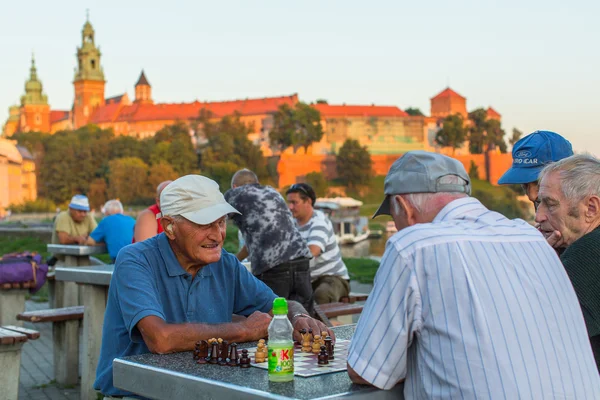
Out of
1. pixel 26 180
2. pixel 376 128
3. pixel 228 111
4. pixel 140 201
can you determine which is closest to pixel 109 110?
pixel 228 111

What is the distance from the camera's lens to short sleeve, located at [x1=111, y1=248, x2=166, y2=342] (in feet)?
8.52

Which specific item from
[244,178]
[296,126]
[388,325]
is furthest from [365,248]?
[388,325]

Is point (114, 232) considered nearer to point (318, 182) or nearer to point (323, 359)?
point (323, 359)

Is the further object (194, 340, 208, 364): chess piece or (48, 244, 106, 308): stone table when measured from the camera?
(48, 244, 106, 308): stone table

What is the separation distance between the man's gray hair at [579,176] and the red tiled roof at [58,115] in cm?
12200

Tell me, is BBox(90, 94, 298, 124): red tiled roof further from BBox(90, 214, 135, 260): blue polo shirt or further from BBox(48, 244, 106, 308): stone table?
BBox(90, 214, 135, 260): blue polo shirt

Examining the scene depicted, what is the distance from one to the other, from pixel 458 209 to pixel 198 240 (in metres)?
1.03

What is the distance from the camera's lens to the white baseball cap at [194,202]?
2783 mm

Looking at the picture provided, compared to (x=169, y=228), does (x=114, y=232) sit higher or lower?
lower

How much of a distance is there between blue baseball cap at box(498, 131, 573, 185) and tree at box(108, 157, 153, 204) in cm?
6433

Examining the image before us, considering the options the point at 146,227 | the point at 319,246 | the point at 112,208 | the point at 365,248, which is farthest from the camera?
the point at 365,248

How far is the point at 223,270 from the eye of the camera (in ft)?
9.71

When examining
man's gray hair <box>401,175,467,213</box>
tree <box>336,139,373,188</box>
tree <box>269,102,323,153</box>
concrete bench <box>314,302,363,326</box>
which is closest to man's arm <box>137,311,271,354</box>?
man's gray hair <box>401,175,467,213</box>

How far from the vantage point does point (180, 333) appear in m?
2.54
